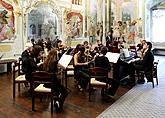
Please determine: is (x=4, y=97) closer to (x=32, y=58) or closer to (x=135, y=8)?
(x=32, y=58)

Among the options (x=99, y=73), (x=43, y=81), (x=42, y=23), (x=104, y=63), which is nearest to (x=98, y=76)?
(x=99, y=73)

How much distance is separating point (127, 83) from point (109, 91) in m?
2.24

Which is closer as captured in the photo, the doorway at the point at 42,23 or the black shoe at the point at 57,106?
the black shoe at the point at 57,106

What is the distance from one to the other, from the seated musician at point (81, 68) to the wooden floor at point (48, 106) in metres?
0.27

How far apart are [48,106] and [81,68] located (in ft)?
6.50

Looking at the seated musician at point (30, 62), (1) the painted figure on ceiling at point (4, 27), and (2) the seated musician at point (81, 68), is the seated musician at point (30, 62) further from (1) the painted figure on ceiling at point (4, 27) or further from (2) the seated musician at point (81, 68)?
(1) the painted figure on ceiling at point (4, 27)

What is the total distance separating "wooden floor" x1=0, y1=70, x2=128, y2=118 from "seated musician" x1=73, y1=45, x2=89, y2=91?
27 centimetres

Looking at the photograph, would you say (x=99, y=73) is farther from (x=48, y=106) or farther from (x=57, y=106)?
(x=48, y=106)

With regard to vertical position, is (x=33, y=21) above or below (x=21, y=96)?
above

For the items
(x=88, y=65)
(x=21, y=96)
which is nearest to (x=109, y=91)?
(x=88, y=65)

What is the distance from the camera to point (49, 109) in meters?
6.14

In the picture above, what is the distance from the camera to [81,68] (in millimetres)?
7961

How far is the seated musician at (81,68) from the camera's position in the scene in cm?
778

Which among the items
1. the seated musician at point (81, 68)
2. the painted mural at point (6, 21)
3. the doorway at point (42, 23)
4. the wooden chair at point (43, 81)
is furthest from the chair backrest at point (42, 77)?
the doorway at point (42, 23)
